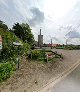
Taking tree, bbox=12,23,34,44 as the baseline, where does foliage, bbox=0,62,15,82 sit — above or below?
below

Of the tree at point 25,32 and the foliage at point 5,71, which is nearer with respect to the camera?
the foliage at point 5,71

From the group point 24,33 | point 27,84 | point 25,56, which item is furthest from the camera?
point 24,33

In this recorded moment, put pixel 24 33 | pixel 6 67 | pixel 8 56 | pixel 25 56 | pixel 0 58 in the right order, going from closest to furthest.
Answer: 1. pixel 6 67
2. pixel 0 58
3. pixel 8 56
4. pixel 25 56
5. pixel 24 33

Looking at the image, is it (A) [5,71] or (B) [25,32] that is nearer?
(A) [5,71]

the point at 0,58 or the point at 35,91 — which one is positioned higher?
the point at 0,58

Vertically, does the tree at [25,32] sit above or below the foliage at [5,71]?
above

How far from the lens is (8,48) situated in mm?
24453

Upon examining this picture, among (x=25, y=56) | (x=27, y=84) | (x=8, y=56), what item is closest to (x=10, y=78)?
(x=27, y=84)

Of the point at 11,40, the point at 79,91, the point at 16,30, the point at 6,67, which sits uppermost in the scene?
the point at 16,30

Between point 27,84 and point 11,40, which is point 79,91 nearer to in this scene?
point 27,84

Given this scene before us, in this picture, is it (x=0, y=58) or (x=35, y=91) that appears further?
(x=0, y=58)

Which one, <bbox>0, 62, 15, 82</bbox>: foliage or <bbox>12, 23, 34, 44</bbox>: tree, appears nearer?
<bbox>0, 62, 15, 82</bbox>: foliage

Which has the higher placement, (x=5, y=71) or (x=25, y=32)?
(x=25, y=32)

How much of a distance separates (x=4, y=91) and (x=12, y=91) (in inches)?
19.3
